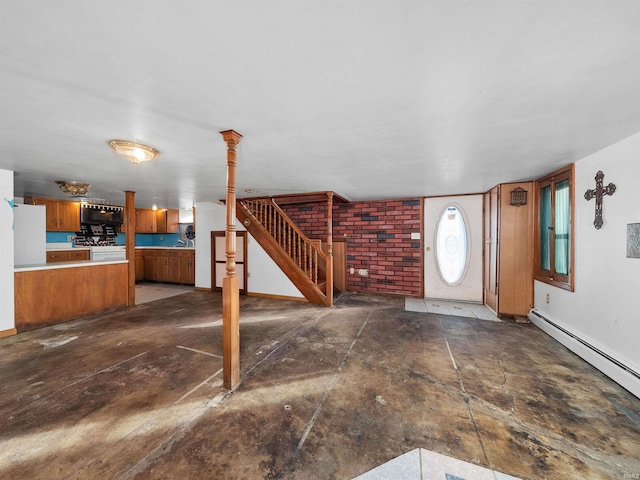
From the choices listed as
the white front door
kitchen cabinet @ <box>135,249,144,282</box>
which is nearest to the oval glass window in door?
the white front door

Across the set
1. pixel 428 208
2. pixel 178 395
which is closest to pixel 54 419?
pixel 178 395

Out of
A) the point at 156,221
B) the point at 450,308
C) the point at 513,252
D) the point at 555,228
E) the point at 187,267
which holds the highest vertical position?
the point at 156,221

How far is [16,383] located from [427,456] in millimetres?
3232

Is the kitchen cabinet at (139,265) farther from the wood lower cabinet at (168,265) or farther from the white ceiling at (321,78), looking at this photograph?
the white ceiling at (321,78)

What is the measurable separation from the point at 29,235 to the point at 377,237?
20.7ft

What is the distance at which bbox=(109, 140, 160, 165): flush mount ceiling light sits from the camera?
2139 mm

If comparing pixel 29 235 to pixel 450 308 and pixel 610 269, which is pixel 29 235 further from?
pixel 610 269

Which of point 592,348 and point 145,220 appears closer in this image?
point 592,348

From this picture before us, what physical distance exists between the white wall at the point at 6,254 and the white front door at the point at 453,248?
6476mm

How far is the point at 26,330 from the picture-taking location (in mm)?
3217

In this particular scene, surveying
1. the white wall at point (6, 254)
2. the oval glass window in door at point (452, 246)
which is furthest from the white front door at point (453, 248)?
the white wall at point (6, 254)

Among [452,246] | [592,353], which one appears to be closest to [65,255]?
[452,246]

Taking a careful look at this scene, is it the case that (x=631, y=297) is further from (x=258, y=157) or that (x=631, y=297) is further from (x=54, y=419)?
(x=54, y=419)

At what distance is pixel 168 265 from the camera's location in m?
6.71
